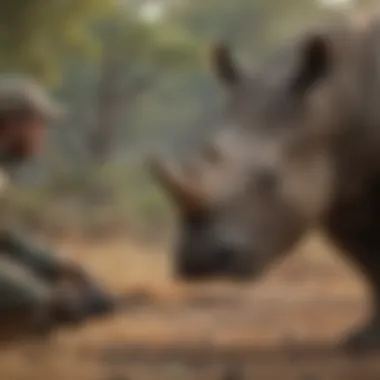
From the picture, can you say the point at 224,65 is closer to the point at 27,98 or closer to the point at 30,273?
the point at 27,98

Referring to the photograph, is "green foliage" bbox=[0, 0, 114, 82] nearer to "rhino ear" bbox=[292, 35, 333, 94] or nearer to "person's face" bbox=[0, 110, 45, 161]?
"person's face" bbox=[0, 110, 45, 161]

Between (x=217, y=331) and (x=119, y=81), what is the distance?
1.22ft

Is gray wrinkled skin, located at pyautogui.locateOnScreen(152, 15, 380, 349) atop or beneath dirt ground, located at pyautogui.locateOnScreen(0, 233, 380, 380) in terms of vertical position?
atop

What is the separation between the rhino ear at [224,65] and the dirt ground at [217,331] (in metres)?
0.24

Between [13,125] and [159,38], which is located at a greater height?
[159,38]

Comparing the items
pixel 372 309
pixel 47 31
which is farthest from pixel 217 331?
pixel 47 31

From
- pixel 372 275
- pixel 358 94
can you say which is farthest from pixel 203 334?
pixel 358 94

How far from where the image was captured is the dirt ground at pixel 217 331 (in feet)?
4.22

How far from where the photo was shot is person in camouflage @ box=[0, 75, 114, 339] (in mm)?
1339

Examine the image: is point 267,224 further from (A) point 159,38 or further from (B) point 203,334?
(A) point 159,38

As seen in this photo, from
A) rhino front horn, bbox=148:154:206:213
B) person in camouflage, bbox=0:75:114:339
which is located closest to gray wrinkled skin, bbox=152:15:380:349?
rhino front horn, bbox=148:154:206:213

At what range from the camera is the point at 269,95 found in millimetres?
1289

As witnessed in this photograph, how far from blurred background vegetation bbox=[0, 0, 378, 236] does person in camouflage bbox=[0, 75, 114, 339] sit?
26mm

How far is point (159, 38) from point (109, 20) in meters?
0.07
